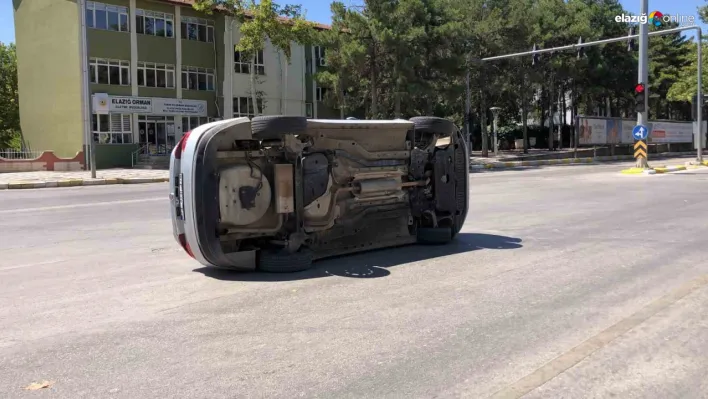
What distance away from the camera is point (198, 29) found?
39.1 metres

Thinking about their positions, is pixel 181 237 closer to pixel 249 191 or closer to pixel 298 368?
pixel 249 191

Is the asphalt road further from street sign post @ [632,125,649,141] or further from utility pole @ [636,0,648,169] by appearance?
utility pole @ [636,0,648,169]

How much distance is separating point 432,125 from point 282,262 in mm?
2793

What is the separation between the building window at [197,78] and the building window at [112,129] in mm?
4445

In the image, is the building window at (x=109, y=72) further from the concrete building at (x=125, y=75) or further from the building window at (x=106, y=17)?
the building window at (x=106, y=17)

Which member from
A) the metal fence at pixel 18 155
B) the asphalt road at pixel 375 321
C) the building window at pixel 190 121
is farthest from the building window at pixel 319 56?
the asphalt road at pixel 375 321

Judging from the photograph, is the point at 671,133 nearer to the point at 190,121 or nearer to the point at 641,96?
the point at 641,96

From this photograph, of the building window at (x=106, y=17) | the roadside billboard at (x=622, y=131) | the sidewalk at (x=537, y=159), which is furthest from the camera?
the roadside billboard at (x=622, y=131)

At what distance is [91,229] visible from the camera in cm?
1080

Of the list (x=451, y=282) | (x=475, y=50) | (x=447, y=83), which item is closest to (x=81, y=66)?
(x=447, y=83)

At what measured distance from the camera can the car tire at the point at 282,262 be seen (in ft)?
22.5

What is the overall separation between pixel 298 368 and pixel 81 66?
3419 cm

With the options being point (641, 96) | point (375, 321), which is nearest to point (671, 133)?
point (641, 96)

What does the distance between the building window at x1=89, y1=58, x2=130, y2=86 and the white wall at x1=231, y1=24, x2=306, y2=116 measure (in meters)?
6.99
